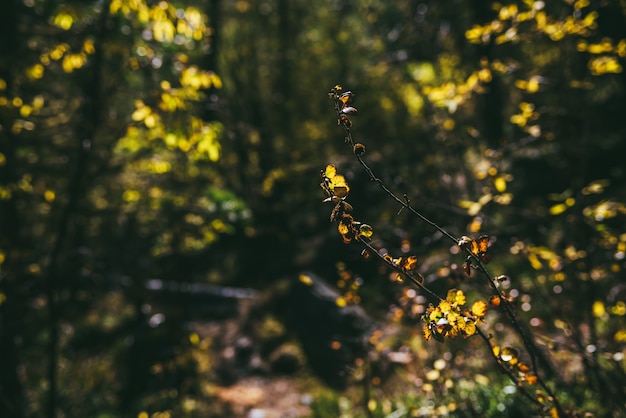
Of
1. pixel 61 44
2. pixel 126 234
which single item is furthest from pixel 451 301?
pixel 126 234

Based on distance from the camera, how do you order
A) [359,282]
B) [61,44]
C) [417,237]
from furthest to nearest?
[417,237]
[61,44]
[359,282]

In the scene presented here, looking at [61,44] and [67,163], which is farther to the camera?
[67,163]

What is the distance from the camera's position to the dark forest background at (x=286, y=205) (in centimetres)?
293

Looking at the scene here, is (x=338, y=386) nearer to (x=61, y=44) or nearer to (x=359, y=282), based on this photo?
(x=359, y=282)

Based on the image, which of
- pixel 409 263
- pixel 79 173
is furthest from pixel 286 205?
pixel 409 263

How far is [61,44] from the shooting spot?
9.89ft

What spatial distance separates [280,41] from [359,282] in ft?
35.4

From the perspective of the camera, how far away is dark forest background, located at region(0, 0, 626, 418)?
9.61 ft

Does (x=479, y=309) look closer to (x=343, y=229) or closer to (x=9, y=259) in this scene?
(x=343, y=229)

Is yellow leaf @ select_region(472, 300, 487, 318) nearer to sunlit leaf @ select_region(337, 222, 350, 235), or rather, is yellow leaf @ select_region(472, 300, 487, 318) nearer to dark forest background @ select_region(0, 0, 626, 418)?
sunlit leaf @ select_region(337, 222, 350, 235)

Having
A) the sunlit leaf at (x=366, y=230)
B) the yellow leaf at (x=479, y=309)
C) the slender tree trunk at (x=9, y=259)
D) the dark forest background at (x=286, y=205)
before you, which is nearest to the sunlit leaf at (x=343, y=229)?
the sunlit leaf at (x=366, y=230)

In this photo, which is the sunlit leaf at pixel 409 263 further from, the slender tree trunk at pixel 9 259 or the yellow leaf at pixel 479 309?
the slender tree trunk at pixel 9 259

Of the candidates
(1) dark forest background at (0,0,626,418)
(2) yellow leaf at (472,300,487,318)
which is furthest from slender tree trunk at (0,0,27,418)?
(2) yellow leaf at (472,300,487,318)

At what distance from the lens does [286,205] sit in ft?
29.8
